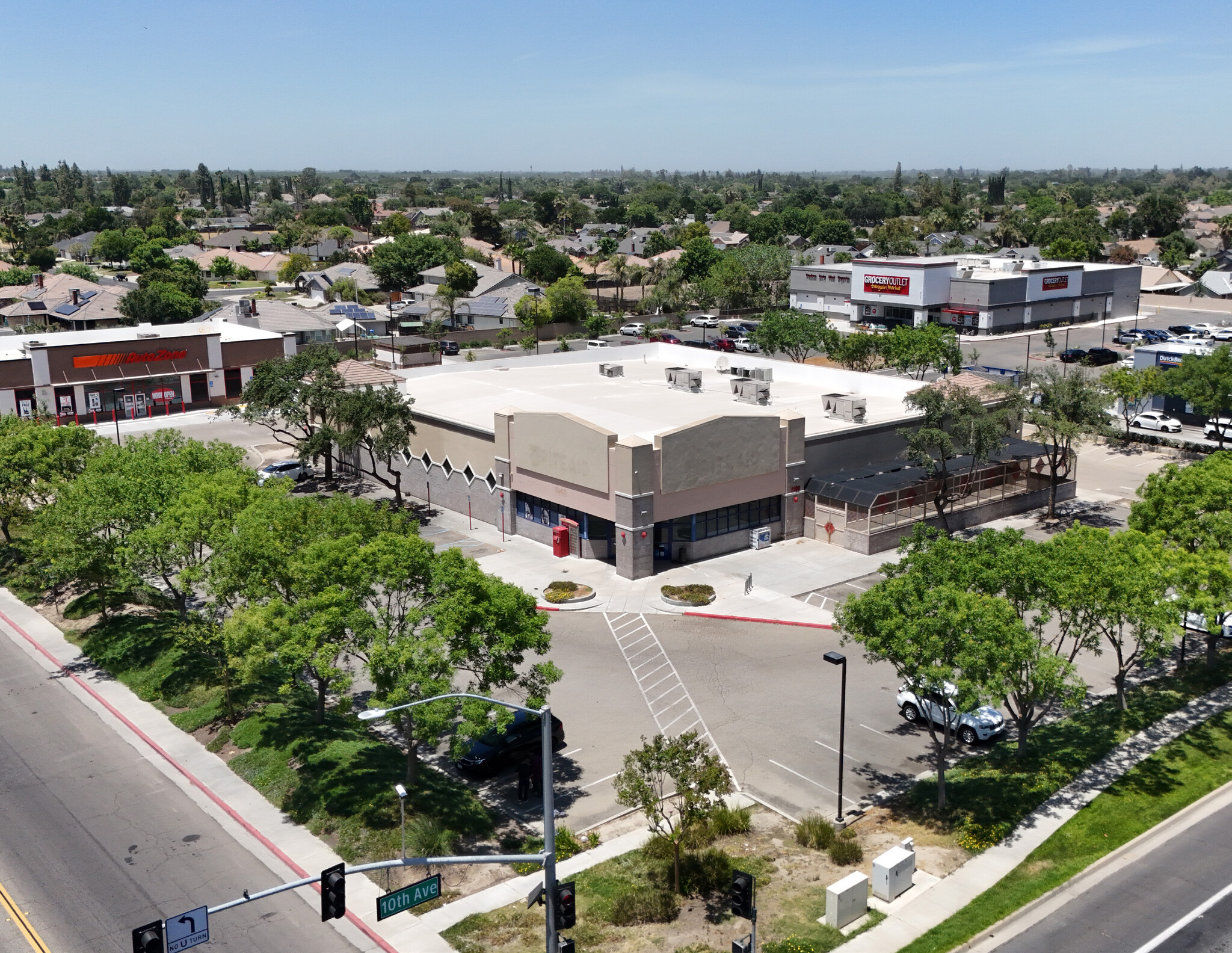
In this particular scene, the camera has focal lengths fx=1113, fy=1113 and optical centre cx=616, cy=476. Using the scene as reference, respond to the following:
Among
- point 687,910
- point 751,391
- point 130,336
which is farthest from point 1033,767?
point 130,336

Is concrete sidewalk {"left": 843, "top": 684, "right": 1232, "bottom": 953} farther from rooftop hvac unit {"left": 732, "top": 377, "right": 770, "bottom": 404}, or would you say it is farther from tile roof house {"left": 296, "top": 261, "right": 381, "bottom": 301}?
tile roof house {"left": 296, "top": 261, "right": 381, "bottom": 301}

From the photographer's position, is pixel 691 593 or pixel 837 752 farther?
pixel 691 593

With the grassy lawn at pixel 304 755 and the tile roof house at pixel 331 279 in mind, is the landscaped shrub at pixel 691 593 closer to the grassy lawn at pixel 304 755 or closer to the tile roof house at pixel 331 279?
the grassy lawn at pixel 304 755

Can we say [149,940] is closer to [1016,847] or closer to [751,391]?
[1016,847]

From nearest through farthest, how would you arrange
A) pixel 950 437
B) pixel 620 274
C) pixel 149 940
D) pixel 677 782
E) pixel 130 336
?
pixel 149 940 → pixel 677 782 → pixel 950 437 → pixel 130 336 → pixel 620 274

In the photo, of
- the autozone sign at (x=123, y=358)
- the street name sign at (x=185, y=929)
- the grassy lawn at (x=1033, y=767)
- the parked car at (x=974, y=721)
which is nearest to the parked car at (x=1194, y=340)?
the grassy lawn at (x=1033, y=767)

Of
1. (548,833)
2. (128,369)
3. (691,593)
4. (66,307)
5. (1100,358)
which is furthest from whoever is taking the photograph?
(66,307)

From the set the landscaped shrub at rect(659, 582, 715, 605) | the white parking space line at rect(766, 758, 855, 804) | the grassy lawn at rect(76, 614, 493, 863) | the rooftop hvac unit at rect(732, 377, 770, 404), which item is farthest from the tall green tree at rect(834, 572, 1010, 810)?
the rooftop hvac unit at rect(732, 377, 770, 404)
